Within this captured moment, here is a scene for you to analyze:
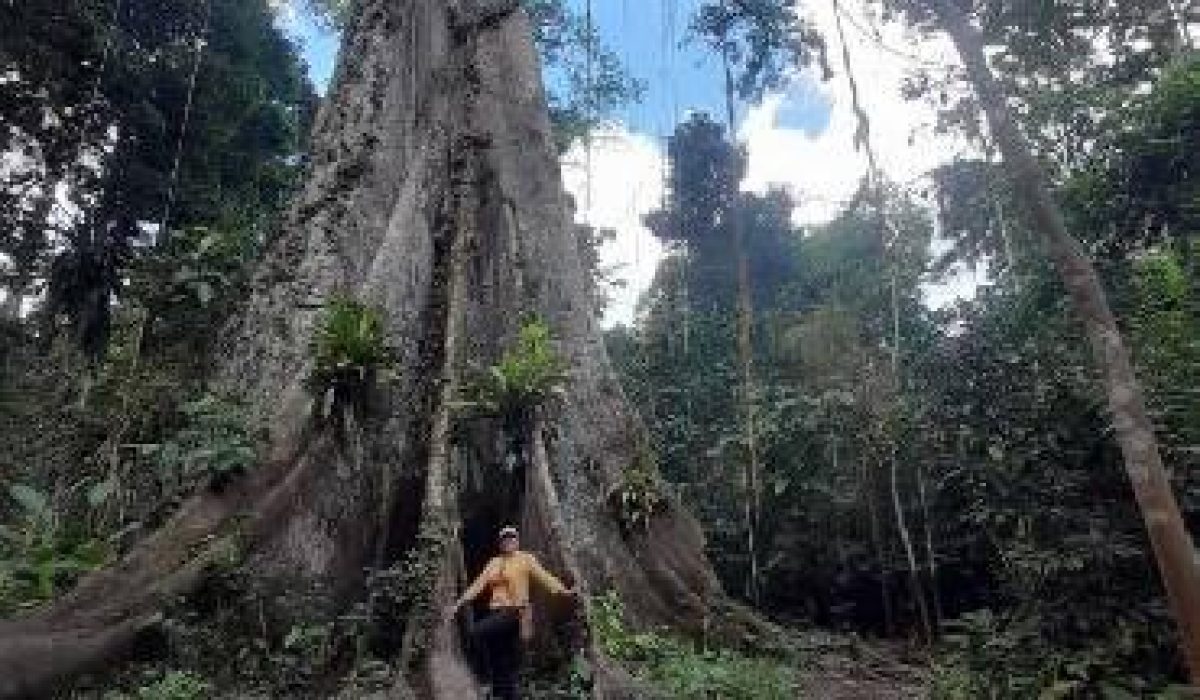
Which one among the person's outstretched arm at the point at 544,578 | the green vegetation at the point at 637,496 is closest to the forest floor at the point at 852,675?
the green vegetation at the point at 637,496

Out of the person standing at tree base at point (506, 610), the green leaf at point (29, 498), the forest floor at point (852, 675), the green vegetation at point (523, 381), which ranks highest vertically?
the green vegetation at point (523, 381)

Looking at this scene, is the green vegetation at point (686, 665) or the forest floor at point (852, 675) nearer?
the green vegetation at point (686, 665)

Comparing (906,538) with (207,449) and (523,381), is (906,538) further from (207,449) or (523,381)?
(207,449)

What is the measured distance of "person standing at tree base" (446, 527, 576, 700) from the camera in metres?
6.89

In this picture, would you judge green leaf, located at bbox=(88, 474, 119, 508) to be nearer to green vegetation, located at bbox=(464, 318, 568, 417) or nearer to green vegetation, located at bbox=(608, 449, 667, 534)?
green vegetation, located at bbox=(464, 318, 568, 417)

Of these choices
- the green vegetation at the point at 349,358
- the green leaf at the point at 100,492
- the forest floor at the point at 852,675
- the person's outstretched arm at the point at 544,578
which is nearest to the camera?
the person's outstretched arm at the point at 544,578

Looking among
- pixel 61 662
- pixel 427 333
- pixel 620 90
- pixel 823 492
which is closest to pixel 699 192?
pixel 620 90

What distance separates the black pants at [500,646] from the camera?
6883 mm

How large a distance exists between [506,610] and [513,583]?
17cm

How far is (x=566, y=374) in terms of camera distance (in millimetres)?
8773

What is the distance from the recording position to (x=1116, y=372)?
704cm

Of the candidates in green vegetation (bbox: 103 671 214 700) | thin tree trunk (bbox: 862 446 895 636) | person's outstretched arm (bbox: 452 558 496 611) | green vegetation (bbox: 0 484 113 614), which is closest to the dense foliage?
thin tree trunk (bbox: 862 446 895 636)

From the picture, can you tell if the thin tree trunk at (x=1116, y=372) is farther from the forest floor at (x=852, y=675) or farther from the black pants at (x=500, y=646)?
the black pants at (x=500, y=646)

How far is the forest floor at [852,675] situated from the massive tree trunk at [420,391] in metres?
0.97
